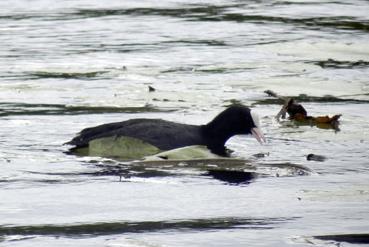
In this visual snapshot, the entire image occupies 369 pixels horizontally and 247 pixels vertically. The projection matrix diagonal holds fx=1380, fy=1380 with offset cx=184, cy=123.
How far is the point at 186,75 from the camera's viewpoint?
16.5 metres

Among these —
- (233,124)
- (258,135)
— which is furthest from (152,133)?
(258,135)

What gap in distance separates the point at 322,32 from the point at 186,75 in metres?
3.90

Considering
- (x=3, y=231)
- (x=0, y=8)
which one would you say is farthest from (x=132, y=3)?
(x=3, y=231)

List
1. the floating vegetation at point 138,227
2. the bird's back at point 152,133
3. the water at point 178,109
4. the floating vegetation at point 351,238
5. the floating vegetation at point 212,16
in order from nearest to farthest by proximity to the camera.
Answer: the floating vegetation at point 351,238 < the floating vegetation at point 138,227 < the water at point 178,109 < the bird's back at point 152,133 < the floating vegetation at point 212,16

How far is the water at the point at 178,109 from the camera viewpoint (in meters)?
9.55

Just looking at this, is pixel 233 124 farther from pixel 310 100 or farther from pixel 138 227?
pixel 138 227

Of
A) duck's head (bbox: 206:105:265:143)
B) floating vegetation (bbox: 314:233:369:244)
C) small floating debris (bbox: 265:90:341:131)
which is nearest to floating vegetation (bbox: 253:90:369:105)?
small floating debris (bbox: 265:90:341:131)

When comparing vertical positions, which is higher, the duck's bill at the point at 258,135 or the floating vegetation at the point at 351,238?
the duck's bill at the point at 258,135

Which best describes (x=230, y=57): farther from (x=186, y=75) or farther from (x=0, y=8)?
(x=0, y=8)

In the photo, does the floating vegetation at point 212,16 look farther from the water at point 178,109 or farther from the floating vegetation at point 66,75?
the floating vegetation at point 66,75

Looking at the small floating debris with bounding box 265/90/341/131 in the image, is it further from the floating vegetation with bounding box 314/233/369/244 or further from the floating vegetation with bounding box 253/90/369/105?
the floating vegetation with bounding box 314/233/369/244

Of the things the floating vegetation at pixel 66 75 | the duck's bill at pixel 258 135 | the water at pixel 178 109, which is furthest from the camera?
the floating vegetation at pixel 66 75

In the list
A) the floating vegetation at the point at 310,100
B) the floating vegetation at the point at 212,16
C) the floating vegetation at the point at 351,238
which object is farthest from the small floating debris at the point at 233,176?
the floating vegetation at the point at 212,16

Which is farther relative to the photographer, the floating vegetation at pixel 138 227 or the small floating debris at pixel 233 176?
the small floating debris at pixel 233 176
